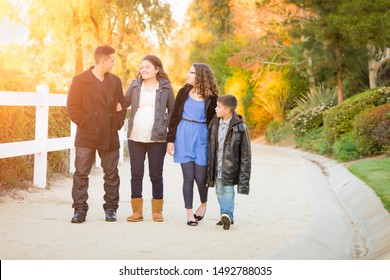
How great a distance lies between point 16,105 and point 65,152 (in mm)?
3388

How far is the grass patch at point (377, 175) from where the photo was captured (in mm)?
12255

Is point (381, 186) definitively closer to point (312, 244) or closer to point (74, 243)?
point (312, 244)

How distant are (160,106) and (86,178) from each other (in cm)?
121

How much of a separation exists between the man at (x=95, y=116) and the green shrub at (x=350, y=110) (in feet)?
44.6

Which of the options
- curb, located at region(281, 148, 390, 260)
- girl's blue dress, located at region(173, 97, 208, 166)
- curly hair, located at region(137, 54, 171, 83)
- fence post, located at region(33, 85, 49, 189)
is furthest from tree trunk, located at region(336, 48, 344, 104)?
girl's blue dress, located at region(173, 97, 208, 166)

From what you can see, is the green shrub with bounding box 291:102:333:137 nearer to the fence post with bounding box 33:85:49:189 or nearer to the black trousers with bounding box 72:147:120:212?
the fence post with bounding box 33:85:49:189

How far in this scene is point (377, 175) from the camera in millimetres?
14609

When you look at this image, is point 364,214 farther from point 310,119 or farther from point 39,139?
point 310,119

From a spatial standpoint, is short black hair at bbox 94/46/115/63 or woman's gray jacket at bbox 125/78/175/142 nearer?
short black hair at bbox 94/46/115/63

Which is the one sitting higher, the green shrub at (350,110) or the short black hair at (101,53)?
the short black hair at (101,53)

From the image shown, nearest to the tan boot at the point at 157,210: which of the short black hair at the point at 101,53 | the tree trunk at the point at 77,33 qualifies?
the short black hair at the point at 101,53

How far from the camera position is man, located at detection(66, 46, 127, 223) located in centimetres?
917

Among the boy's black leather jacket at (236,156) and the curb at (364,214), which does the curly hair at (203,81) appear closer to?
the boy's black leather jacket at (236,156)

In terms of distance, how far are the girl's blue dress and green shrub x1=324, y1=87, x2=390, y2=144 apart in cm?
1333
